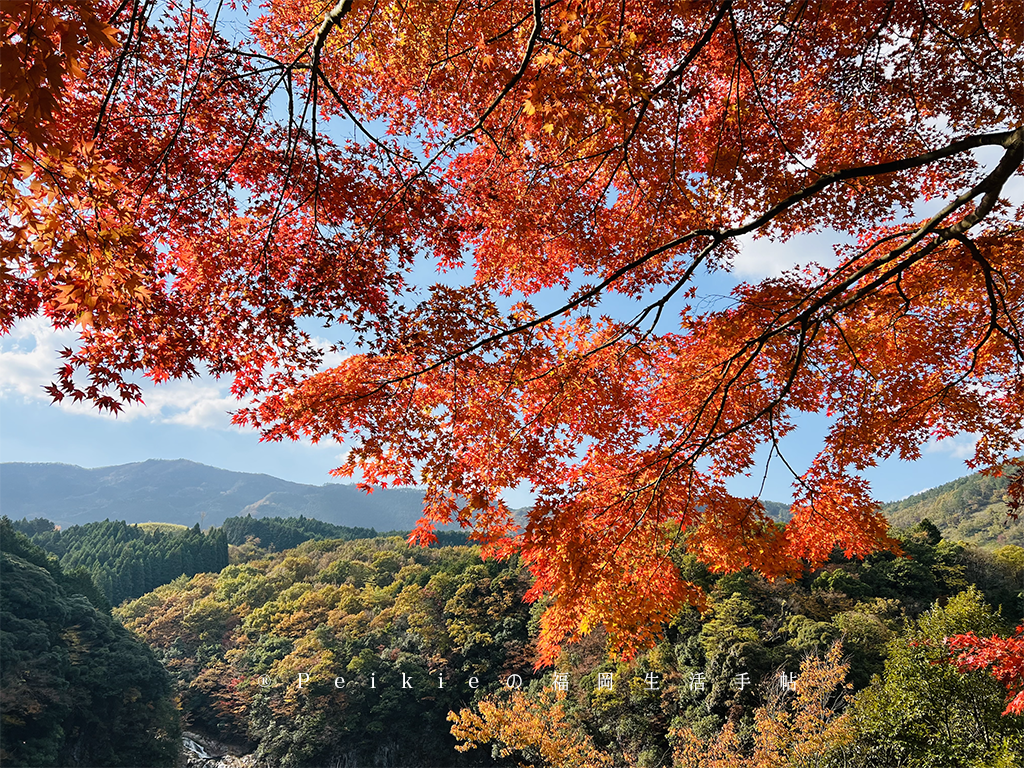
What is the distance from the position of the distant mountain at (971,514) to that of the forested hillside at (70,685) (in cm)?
4918

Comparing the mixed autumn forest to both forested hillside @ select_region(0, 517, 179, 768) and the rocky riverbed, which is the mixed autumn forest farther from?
the rocky riverbed

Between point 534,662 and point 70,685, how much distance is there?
681 inches

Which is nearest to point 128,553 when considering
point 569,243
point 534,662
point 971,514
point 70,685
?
point 70,685

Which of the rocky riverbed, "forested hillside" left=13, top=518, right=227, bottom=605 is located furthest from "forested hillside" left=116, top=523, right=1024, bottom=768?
"forested hillside" left=13, top=518, right=227, bottom=605

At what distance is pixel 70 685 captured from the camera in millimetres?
18625

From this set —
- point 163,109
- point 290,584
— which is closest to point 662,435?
point 163,109

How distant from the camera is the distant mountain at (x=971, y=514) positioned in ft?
141

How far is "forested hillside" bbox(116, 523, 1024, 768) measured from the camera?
1057 cm

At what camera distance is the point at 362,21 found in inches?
154

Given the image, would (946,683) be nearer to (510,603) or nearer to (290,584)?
(510,603)

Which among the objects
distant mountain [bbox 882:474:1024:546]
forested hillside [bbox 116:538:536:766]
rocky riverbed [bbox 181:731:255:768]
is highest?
distant mountain [bbox 882:474:1024:546]

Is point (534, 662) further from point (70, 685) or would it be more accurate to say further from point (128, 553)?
point (128, 553)

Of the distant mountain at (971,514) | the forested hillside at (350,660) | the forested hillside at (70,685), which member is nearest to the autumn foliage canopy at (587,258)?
the forested hillside at (350,660)

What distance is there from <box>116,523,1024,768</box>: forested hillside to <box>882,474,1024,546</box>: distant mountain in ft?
101
